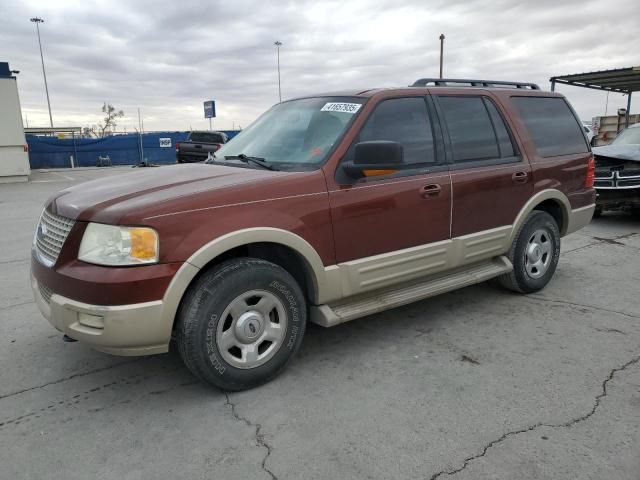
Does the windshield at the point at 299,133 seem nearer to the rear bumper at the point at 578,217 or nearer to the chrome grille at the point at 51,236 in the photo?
the chrome grille at the point at 51,236

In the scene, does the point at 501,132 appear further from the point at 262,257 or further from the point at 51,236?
the point at 51,236

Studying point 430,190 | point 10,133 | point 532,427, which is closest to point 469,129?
point 430,190

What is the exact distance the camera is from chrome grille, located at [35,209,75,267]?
293 centimetres

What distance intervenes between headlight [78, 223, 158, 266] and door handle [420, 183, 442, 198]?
1965mm

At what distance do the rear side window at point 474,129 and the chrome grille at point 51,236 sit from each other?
2826 mm

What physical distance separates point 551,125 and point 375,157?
8.48 ft

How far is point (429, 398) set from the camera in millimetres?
3004

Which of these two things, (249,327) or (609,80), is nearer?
(249,327)

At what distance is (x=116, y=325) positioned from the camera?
8.81ft

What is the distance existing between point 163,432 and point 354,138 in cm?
219

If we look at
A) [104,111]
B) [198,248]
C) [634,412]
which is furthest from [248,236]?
[104,111]

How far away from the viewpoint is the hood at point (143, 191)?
2.79 m

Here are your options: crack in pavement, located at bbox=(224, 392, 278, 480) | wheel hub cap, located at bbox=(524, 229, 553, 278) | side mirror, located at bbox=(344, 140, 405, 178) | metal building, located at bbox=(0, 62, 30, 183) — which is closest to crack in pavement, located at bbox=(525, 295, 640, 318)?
wheel hub cap, located at bbox=(524, 229, 553, 278)

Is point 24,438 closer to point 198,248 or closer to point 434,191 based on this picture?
point 198,248
